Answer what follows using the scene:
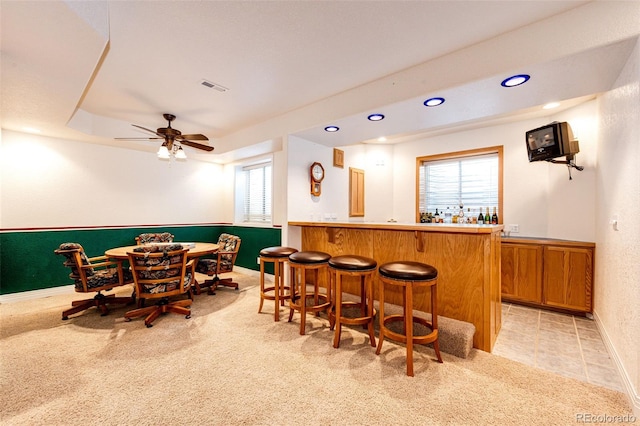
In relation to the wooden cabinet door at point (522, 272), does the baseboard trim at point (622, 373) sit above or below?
below

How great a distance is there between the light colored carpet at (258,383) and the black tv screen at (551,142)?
2394mm

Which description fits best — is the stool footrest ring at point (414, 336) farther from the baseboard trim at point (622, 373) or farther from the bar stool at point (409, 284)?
the baseboard trim at point (622, 373)

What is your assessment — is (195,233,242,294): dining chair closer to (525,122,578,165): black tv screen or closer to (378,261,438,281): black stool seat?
(378,261,438,281): black stool seat

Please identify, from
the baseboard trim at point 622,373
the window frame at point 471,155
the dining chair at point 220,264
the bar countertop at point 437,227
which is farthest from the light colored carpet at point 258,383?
the window frame at point 471,155

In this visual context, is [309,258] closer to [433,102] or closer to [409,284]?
[409,284]

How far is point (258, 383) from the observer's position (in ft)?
5.95

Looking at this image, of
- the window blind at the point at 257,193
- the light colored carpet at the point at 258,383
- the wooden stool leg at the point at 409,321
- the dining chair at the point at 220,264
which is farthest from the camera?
the window blind at the point at 257,193

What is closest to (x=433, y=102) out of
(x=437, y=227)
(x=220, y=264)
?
(x=437, y=227)

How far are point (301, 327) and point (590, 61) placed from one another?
3.13 metres

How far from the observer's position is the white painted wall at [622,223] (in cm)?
164

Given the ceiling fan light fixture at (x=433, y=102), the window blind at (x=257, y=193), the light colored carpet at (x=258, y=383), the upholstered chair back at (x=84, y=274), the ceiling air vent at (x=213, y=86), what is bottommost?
the light colored carpet at (x=258, y=383)

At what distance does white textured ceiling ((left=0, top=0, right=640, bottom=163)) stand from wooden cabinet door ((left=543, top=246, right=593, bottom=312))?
182 cm

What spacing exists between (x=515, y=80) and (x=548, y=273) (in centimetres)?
247

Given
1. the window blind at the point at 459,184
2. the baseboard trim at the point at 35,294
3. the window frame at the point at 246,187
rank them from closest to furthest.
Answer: the baseboard trim at the point at 35,294 < the window blind at the point at 459,184 < the window frame at the point at 246,187
